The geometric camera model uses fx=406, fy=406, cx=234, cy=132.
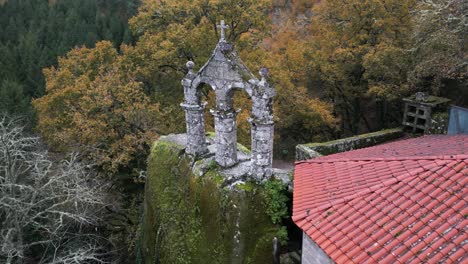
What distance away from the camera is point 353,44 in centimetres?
1894

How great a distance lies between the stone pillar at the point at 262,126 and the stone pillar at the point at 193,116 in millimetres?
1854

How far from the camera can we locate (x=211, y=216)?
10656 millimetres

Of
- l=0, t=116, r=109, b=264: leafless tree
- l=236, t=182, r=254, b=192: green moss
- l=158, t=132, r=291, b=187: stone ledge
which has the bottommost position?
l=0, t=116, r=109, b=264: leafless tree

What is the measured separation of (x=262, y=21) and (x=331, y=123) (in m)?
5.94

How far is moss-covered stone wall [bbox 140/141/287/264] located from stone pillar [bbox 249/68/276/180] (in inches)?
16.6

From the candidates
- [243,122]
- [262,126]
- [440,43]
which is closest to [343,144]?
[243,122]

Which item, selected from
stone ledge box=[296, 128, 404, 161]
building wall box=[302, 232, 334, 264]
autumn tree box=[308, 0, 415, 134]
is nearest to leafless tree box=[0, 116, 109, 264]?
stone ledge box=[296, 128, 404, 161]

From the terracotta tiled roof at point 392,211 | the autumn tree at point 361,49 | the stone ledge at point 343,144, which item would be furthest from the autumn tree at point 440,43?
the terracotta tiled roof at point 392,211

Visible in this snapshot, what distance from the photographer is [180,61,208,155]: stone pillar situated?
35.8 ft

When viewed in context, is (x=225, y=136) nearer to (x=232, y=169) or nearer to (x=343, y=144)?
(x=232, y=169)

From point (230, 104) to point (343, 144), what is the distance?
5.99 metres

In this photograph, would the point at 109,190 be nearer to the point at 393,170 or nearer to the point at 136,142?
the point at 136,142

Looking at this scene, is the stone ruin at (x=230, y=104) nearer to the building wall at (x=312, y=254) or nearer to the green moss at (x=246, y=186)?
the green moss at (x=246, y=186)

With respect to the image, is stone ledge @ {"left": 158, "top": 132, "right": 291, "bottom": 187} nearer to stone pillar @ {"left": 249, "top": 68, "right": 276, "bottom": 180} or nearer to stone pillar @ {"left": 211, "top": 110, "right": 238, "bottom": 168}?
stone pillar @ {"left": 211, "top": 110, "right": 238, "bottom": 168}
